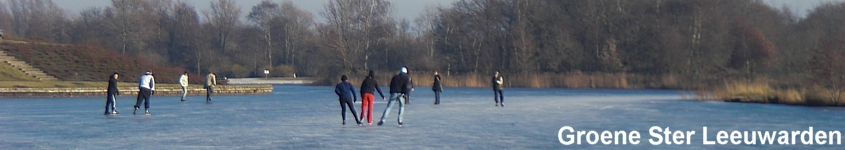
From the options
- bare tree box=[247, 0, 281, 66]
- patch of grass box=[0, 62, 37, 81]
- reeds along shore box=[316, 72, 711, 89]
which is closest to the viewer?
patch of grass box=[0, 62, 37, 81]

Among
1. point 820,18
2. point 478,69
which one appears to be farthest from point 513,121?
point 820,18

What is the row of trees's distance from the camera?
5825cm

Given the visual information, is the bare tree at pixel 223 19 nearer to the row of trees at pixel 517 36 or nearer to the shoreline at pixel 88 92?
the row of trees at pixel 517 36

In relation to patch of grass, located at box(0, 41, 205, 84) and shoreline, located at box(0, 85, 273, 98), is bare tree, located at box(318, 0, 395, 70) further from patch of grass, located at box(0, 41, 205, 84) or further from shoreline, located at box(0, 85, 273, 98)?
shoreline, located at box(0, 85, 273, 98)

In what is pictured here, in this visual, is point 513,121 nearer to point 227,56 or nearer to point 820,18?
point 820,18

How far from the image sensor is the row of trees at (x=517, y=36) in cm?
5825

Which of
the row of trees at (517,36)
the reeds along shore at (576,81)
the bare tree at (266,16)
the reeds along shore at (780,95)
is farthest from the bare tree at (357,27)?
the reeds along shore at (780,95)

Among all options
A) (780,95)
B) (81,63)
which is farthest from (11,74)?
(780,95)

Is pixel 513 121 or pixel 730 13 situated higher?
pixel 730 13

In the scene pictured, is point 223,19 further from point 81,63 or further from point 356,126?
point 356,126

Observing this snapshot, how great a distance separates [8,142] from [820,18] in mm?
75708

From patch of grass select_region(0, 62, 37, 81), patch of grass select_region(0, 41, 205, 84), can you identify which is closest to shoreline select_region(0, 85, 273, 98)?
patch of grass select_region(0, 62, 37, 81)

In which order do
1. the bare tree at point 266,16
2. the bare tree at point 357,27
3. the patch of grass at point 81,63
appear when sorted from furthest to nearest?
1. the bare tree at point 266,16
2. the bare tree at point 357,27
3. the patch of grass at point 81,63

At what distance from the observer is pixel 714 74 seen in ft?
184
